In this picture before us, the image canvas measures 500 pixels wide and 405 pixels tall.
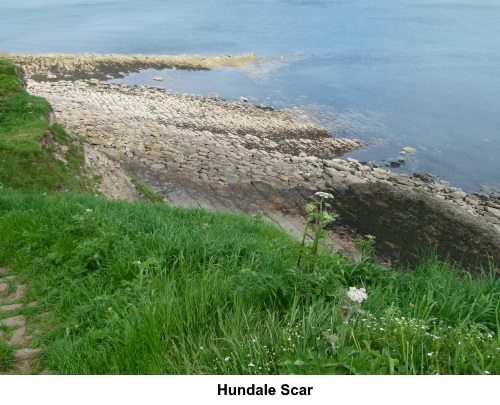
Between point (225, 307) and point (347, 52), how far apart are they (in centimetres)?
4392

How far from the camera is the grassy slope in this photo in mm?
2965

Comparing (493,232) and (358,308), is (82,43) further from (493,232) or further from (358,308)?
(358,308)

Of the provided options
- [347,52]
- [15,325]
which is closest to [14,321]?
[15,325]

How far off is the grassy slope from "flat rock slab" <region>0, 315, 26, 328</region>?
0.24ft

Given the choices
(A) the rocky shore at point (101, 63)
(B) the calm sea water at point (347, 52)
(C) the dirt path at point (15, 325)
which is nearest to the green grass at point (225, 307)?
(C) the dirt path at point (15, 325)

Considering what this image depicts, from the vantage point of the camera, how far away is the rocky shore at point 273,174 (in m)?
14.3

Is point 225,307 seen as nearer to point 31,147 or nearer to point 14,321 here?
point 14,321

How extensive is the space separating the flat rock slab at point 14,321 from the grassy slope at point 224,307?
72 mm

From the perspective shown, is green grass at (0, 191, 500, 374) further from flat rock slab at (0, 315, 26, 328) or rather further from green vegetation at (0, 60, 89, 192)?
green vegetation at (0, 60, 89, 192)

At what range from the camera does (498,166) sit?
22.3 meters

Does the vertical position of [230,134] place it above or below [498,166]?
above

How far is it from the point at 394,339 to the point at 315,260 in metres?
1.40

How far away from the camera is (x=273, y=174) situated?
1708cm

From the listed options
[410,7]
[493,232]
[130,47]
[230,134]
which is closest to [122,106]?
[230,134]
